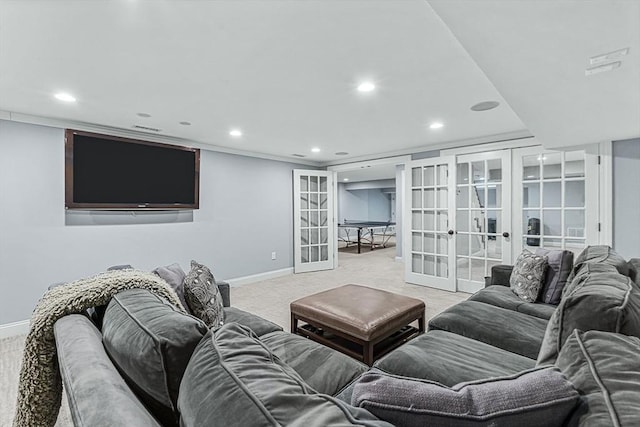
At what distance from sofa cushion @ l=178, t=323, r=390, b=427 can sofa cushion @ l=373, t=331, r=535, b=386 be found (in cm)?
92

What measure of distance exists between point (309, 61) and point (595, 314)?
1964 millimetres

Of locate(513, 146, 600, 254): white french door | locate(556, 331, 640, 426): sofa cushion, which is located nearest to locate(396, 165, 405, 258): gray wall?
locate(513, 146, 600, 254): white french door

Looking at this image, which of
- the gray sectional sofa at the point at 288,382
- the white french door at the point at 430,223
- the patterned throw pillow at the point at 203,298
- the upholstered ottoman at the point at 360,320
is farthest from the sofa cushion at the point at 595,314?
the white french door at the point at 430,223

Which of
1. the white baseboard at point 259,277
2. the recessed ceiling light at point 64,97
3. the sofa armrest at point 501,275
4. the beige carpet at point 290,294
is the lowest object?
the beige carpet at point 290,294

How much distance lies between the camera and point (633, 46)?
1.37 meters

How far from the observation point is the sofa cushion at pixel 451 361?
143 cm

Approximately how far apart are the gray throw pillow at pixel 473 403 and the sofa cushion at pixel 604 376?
4 centimetres

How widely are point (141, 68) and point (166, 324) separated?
1959 mm

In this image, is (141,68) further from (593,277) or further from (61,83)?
(593,277)

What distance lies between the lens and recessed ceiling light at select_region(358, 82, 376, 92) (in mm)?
2389

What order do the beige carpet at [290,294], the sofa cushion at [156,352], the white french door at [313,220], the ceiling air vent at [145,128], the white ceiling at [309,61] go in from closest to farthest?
1. the sofa cushion at [156,352]
2. the white ceiling at [309,61]
3. the beige carpet at [290,294]
4. the ceiling air vent at [145,128]
5. the white french door at [313,220]

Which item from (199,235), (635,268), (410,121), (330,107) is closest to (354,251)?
(199,235)

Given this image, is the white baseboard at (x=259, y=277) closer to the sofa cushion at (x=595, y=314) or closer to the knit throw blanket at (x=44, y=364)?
the knit throw blanket at (x=44, y=364)

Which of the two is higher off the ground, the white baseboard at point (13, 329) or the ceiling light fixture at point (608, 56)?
the ceiling light fixture at point (608, 56)
